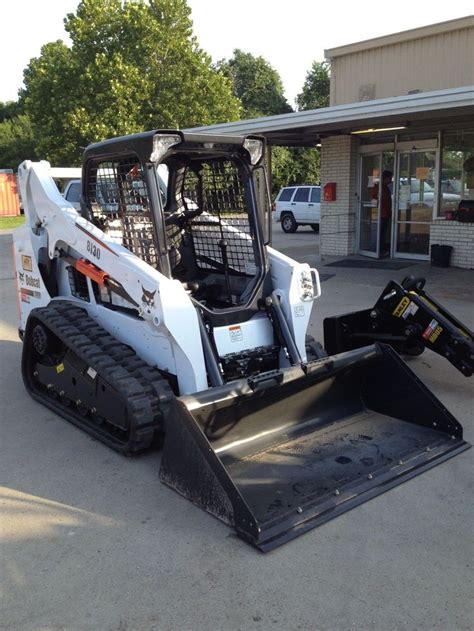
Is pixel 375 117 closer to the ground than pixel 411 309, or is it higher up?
higher up

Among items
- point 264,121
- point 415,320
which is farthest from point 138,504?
point 264,121

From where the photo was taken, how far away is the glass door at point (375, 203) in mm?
13539

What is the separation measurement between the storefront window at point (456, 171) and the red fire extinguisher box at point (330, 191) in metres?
2.54

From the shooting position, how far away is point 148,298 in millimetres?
4449

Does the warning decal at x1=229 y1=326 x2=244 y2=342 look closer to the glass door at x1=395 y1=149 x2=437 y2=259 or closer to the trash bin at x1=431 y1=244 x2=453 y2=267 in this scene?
the trash bin at x1=431 y1=244 x2=453 y2=267

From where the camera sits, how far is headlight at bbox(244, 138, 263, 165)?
498cm

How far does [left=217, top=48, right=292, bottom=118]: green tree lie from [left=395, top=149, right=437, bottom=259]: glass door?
37348 millimetres

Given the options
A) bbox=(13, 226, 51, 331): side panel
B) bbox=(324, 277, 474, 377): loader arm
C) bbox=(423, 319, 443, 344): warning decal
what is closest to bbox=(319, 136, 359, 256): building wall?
bbox=(324, 277, 474, 377): loader arm

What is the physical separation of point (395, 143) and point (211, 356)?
10252 mm

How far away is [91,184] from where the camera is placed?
5.34 meters

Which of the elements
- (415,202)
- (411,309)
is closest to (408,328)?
(411,309)

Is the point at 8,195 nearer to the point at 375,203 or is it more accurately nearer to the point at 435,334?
the point at 375,203

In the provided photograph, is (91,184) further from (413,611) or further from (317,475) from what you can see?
(413,611)

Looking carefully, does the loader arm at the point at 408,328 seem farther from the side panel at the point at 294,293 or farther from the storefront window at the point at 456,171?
the storefront window at the point at 456,171
